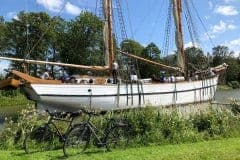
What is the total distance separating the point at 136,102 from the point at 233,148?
94.6 ft

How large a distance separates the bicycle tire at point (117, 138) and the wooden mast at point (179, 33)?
38.5 metres

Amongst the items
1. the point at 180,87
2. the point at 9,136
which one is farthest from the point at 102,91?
the point at 9,136

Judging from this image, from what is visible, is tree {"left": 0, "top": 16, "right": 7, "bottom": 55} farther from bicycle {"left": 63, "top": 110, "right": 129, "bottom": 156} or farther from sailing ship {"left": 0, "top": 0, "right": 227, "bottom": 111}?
bicycle {"left": 63, "top": 110, "right": 129, "bottom": 156}

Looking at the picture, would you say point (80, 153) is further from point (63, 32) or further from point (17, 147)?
point (63, 32)


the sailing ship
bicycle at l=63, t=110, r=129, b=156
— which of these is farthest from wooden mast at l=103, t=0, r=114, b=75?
bicycle at l=63, t=110, r=129, b=156

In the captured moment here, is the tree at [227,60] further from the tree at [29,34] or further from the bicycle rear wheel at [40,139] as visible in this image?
the bicycle rear wheel at [40,139]

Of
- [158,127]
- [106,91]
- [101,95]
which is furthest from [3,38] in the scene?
[158,127]

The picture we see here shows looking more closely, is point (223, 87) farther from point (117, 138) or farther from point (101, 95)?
point (117, 138)

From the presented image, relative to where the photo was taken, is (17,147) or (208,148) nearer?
(208,148)

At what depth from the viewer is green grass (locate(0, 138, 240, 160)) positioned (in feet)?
42.2

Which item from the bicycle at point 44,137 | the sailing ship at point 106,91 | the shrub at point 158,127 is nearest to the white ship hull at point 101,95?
the sailing ship at point 106,91

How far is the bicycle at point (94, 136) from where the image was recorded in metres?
14.1

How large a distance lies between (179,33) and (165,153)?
132ft

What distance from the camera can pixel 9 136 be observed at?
16.5m
